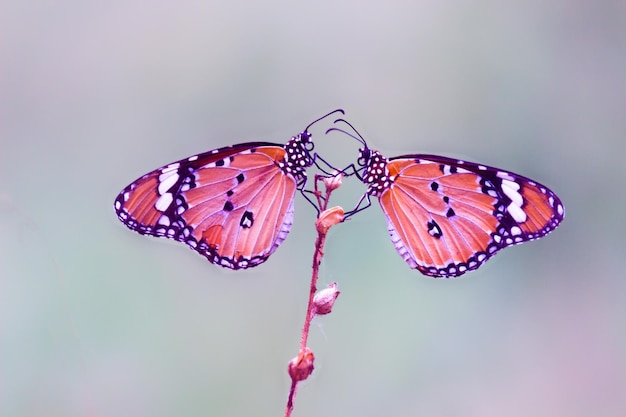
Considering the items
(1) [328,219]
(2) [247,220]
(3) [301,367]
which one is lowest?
(3) [301,367]

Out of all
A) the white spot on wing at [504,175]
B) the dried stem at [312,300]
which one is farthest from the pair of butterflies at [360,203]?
the dried stem at [312,300]

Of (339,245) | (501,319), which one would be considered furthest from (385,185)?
(501,319)

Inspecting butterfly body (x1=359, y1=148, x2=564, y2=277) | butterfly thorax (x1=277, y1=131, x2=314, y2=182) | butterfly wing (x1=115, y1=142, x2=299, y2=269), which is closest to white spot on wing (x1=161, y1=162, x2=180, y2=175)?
butterfly wing (x1=115, y1=142, x2=299, y2=269)

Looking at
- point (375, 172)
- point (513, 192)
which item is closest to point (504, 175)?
point (513, 192)

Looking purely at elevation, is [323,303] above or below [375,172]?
below

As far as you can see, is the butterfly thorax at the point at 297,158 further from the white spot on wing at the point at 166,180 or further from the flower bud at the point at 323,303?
the flower bud at the point at 323,303

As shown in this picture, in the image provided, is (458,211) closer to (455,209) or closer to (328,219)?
(455,209)

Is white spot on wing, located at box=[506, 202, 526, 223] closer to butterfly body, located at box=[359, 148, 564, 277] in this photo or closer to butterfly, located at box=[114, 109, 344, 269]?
butterfly body, located at box=[359, 148, 564, 277]
